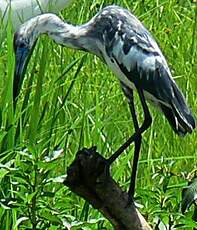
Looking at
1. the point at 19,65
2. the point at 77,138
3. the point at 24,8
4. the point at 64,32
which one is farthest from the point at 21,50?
the point at 24,8

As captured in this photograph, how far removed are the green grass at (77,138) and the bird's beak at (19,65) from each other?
32mm

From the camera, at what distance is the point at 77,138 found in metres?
3.06

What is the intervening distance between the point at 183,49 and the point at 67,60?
53 cm

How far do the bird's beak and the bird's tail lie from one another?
548 mm

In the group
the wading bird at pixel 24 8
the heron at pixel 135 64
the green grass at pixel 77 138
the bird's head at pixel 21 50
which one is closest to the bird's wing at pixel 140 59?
the heron at pixel 135 64

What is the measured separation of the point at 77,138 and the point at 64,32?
2.01 feet

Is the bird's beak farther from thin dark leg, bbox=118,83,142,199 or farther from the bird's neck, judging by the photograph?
thin dark leg, bbox=118,83,142,199

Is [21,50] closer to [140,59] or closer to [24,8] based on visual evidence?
[140,59]

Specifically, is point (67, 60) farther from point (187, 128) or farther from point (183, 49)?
point (187, 128)

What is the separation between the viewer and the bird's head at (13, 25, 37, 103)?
261 cm

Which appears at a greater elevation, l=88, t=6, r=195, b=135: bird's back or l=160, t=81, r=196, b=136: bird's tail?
l=88, t=6, r=195, b=135: bird's back

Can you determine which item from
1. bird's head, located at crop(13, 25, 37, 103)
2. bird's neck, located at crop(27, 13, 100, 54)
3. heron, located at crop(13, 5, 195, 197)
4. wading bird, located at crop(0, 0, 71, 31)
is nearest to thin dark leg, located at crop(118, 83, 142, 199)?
heron, located at crop(13, 5, 195, 197)

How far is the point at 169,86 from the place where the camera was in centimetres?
228

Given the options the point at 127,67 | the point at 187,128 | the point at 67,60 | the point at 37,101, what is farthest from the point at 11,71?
the point at 67,60
